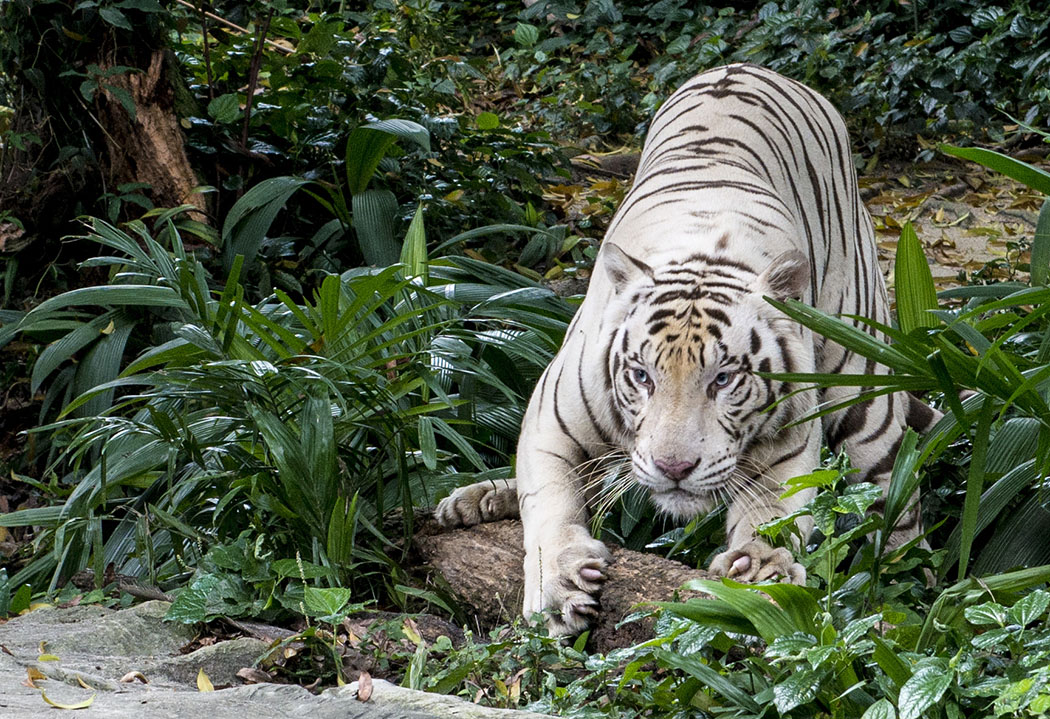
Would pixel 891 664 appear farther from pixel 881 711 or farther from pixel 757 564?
pixel 757 564

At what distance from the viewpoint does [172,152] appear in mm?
5082

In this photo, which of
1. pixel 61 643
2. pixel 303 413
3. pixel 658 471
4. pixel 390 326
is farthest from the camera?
pixel 390 326

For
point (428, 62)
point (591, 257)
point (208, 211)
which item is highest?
point (428, 62)

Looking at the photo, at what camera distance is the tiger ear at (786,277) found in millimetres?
2717

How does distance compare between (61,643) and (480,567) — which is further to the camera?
(480,567)

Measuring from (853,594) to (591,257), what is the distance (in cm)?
356

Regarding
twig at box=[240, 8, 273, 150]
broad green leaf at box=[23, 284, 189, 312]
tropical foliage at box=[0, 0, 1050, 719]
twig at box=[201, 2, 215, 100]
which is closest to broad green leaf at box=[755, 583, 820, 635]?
tropical foliage at box=[0, 0, 1050, 719]

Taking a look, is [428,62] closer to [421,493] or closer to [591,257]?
[591,257]

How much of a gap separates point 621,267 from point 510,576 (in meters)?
0.81

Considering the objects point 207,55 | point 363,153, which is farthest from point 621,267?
point 207,55

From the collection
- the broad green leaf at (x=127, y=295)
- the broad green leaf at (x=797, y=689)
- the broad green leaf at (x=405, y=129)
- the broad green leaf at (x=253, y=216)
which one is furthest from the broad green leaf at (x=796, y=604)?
the broad green leaf at (x=253, y=216)

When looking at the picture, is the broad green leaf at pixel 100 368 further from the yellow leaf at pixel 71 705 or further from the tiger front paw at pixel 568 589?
the yellow leaf at pixel 71 705

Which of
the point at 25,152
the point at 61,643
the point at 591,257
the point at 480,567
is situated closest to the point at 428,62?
the point at 591,257

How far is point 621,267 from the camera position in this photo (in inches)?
112
